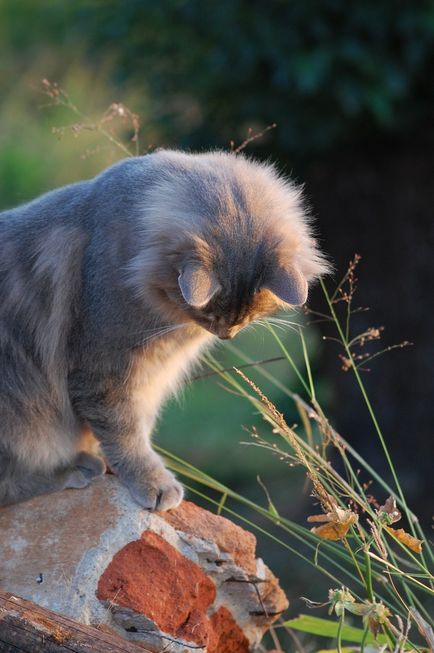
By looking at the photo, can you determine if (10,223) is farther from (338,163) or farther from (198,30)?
(338,163)

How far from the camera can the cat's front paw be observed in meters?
3.29

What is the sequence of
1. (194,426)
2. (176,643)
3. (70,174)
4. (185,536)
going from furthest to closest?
(70,174) → (194,426) → (185,536) → (176,643)

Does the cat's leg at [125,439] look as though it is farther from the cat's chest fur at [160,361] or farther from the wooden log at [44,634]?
the wooden log at [44,634]

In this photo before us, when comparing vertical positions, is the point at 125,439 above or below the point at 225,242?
below

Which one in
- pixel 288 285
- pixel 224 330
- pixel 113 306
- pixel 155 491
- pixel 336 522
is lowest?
pixel 155 491

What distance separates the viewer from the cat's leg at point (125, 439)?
130 inches

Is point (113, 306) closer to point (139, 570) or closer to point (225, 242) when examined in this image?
point (225, 242)

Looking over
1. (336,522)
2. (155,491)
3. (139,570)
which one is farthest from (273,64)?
(336,522)

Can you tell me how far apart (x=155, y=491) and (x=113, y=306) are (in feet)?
2.14

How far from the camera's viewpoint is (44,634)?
2.53 m

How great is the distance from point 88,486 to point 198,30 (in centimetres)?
375

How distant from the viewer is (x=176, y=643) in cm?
301

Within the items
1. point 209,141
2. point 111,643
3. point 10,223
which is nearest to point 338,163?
point 209,141

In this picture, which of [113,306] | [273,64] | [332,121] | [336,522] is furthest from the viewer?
[332,121]
